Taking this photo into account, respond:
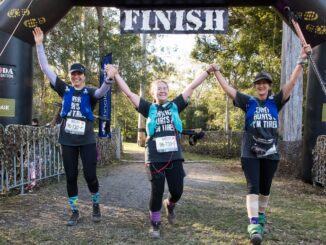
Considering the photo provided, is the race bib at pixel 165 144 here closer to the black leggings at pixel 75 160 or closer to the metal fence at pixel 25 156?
the black leggings at pixel 75 160

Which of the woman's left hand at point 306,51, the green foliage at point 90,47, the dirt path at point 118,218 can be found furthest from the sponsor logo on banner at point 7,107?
the green foliage at point 90,47

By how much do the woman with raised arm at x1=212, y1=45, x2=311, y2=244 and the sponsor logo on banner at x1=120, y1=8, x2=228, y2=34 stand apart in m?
3.40

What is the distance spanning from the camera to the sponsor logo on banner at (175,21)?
7.90 m

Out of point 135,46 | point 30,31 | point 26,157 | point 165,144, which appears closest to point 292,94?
point 135,46

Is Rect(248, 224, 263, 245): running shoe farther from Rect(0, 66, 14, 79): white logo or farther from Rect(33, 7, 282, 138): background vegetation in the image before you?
Rect(33, 7, 282, 138): background vegetation

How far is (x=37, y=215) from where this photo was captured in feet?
18.5

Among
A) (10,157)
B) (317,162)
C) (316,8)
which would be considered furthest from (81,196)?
(316,8)

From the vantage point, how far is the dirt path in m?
4.57

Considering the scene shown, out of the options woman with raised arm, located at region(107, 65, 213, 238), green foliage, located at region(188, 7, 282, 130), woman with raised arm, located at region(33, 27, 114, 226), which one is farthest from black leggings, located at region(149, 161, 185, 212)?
green foliage, located at region(188, 7, 282, 130)

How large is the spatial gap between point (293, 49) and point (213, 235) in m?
9.38

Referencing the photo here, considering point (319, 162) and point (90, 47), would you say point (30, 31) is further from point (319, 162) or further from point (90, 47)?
point (90, 47)

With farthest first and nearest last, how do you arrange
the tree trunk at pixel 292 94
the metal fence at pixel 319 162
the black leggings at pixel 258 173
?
the tree trunk at pixel 292 94, the metal fence at pixel 319 162, the black leggings at pixel 258 173

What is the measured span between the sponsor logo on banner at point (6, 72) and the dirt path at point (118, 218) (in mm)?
2129

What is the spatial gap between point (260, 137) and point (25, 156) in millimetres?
4601
